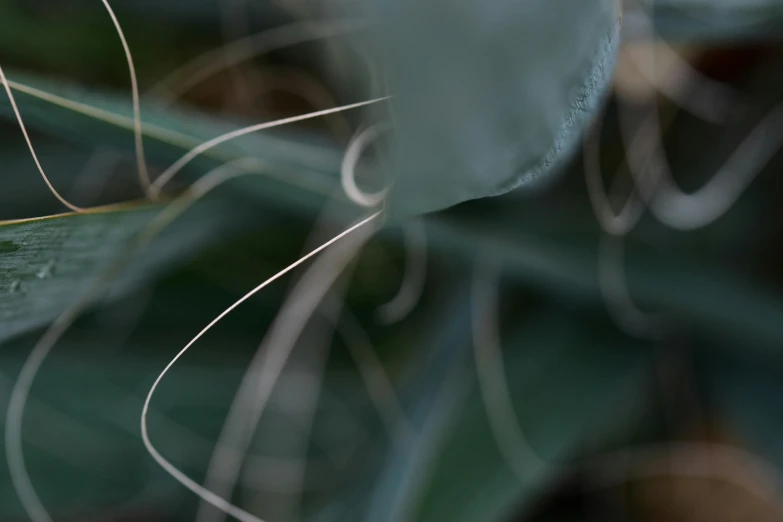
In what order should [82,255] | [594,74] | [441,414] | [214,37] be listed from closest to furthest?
[594,74] < [82,255] < [441,414] < [214,37]

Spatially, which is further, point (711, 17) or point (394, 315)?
point (394, 315)

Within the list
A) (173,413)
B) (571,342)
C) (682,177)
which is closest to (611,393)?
(571,342)

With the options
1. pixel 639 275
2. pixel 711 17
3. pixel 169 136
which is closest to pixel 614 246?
pixel 639 275

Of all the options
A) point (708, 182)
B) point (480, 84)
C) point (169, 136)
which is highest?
point (708, 182)

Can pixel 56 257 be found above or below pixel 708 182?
below

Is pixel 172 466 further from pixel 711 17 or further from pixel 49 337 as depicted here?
pixel 711 17

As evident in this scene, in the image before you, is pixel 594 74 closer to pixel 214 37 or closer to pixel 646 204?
pixel 646 204

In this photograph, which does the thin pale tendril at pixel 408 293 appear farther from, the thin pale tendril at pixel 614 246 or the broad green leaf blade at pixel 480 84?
the broad green leaf blade at pixel 480 84
